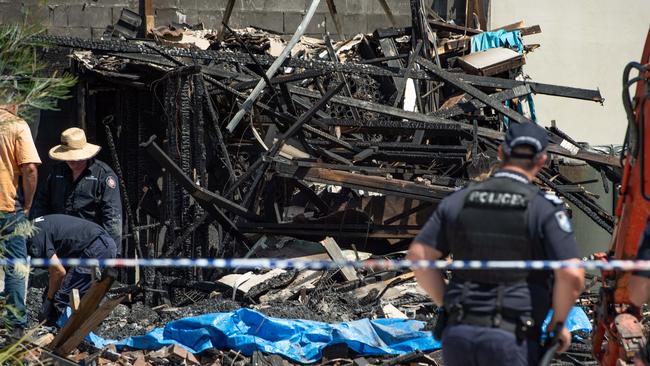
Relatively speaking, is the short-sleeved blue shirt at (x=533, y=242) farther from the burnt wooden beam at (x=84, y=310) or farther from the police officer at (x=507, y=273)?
the burnt wooden beam at (x=84, y=310)

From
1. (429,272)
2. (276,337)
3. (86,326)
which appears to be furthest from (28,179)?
(429,272)

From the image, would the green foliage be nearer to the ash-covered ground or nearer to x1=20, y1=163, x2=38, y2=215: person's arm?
x1=20, y1=163, x2=38, y2=215: person's arm

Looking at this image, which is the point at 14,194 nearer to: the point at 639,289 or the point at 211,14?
the point at 639,289

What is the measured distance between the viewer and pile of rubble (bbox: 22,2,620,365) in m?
9.55

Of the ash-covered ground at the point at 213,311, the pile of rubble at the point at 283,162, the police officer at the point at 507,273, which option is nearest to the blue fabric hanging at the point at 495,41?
the pile of rubble at the point at 283,162

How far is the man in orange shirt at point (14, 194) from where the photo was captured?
7.57 meters

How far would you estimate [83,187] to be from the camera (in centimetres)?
892

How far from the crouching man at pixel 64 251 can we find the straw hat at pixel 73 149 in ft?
1.98

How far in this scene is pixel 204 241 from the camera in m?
10.3

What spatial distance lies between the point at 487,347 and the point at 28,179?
4.47 meters

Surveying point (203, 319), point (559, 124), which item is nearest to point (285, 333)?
point (203, 319)

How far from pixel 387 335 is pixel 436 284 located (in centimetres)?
336

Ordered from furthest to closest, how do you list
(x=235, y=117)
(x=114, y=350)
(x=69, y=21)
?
(x=69, y=21)
(x=235, y=117)
(x=114, y=350)

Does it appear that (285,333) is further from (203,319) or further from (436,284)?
(436,284)
